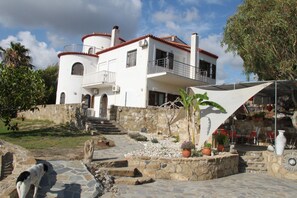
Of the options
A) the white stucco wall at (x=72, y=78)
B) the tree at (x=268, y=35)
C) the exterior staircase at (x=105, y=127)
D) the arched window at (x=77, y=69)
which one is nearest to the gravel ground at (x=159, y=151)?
the exterior staircase at (x=105, y=127)

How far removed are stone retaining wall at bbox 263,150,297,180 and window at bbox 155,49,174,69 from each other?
12817 millimetres

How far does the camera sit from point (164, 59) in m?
22.2

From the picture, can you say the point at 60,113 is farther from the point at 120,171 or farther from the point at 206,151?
the point at 206,151

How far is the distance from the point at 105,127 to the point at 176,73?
8.48m

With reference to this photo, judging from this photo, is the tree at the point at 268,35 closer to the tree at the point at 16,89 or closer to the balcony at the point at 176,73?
the balcony at the point at 176,73

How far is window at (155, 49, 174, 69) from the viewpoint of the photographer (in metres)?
21.9

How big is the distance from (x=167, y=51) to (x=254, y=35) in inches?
426

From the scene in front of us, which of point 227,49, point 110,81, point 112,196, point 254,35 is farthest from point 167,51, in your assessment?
point 112,196

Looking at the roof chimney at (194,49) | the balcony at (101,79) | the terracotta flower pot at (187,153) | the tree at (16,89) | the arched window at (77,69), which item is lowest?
the terracotta flower pot at (187,153)

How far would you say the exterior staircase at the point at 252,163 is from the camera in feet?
37.3

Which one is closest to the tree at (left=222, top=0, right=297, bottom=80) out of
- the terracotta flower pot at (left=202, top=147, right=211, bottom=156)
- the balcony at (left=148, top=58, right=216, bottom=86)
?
the terracotta flower pot at (left=202, top=147, right=211, bottom=156)

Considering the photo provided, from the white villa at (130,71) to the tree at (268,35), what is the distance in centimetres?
760

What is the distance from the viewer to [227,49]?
14367 mm

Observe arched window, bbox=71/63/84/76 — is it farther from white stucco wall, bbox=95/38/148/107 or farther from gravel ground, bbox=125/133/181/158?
gravel ground, bbox=125/133/181/158
